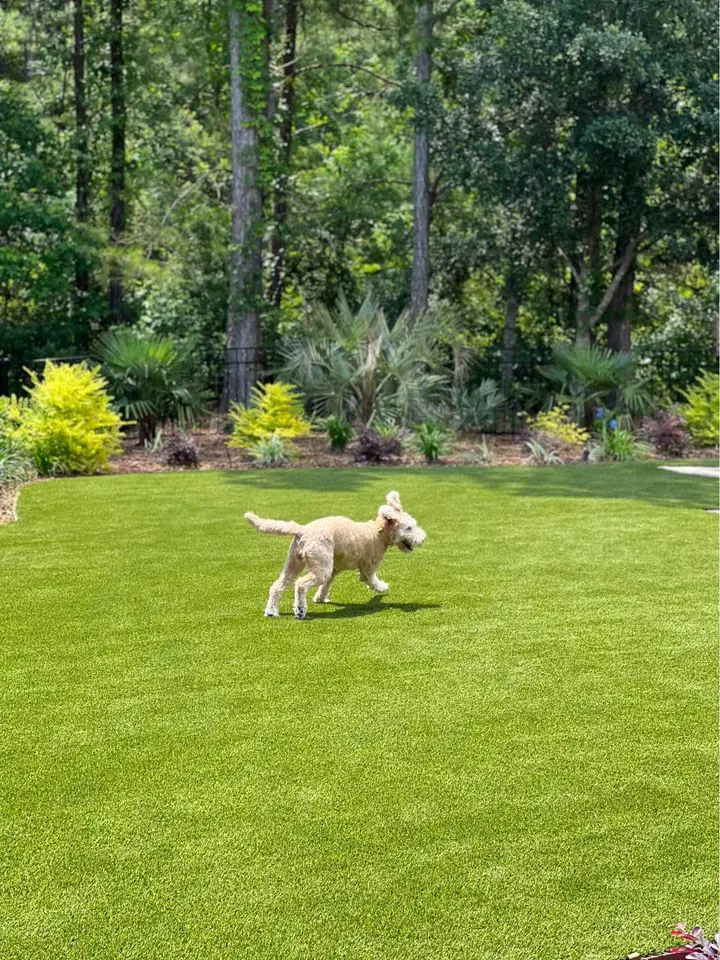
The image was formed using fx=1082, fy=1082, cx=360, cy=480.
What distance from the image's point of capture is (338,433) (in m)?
15.0

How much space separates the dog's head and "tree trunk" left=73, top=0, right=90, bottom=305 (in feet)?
56.3

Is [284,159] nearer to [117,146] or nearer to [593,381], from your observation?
[117,146]

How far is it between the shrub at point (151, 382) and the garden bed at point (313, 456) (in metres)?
0.49

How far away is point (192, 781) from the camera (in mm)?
3898

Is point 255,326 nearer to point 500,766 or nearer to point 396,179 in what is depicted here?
point 396,179

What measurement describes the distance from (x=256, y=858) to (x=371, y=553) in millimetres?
2832

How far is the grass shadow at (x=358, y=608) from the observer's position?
20.2 ft

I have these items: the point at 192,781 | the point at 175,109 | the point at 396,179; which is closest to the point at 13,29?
the point at 175,109

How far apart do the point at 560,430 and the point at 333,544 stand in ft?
34.4

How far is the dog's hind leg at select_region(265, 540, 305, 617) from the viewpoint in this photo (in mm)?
5918

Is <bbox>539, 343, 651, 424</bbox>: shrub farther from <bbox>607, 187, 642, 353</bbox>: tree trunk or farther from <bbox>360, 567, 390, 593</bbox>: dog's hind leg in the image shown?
<bbox>360, 567, 390, 593</bbox>: dog's hind leg

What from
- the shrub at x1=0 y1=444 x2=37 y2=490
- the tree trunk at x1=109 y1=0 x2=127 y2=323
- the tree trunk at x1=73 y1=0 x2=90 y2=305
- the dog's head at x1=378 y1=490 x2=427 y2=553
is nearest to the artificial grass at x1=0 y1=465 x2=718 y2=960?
the dog's head at x1=378 y1=490 x2=427 y2=553

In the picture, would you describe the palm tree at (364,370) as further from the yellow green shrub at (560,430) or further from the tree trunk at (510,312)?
the tree trunk at (510,312)

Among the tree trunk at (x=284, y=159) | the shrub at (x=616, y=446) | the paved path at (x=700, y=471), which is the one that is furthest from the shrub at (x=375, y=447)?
the tree trunk at (x=284, y=159)
